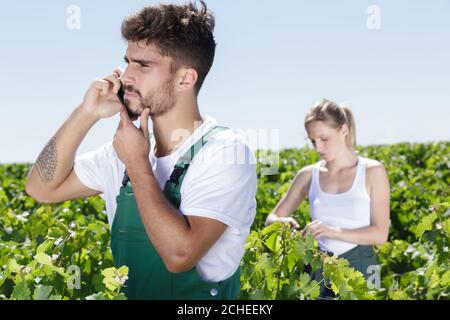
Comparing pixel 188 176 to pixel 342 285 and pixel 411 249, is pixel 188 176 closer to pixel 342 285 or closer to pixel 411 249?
pixel 342 285

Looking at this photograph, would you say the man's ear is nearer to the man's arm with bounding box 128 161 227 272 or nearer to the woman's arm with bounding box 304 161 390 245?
the man's arm with bounding box 128 161 227 272

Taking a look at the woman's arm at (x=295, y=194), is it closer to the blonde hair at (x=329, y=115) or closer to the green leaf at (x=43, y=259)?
the blonde hair at (x=329, y=115)

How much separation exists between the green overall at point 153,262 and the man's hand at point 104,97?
31 centimetres

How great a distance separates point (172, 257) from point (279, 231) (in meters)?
0.70

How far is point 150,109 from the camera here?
91.7 inches

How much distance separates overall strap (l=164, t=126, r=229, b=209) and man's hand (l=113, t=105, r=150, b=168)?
110 mm

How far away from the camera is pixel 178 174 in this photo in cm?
222

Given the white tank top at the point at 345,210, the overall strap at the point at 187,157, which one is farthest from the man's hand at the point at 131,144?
the white tank top at the point at 345,210

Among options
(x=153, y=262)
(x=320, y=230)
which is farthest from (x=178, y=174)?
(x=320, y=230)

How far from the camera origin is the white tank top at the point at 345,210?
3855mm

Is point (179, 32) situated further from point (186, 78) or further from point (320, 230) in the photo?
point (320, 230)

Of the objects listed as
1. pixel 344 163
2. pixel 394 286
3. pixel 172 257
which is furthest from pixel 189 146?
pixel 344 163

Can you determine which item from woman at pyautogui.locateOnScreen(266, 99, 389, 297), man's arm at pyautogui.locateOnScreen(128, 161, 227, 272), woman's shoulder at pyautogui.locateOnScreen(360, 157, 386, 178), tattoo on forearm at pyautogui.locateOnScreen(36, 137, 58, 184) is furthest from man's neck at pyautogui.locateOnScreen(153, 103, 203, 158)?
woman's shoulder at pyautogui.locateOnScreen(360, 157, 386, 178)
